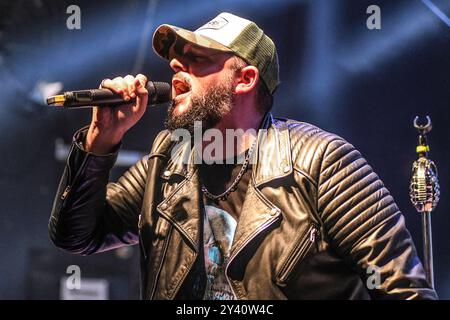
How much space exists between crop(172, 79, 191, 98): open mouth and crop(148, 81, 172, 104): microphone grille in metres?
0.05

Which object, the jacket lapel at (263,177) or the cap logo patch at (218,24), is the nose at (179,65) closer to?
the cap logo patch at (218,24)

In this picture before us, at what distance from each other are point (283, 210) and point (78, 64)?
1.67m

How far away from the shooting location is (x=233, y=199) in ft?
6.20

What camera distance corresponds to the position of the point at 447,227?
2.64 m

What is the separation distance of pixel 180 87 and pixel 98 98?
0.29m

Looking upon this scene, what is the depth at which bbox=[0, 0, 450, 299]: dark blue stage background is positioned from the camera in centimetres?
271

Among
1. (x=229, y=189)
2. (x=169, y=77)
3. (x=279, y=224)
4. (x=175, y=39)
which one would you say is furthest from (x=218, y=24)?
(x=169, y=77)

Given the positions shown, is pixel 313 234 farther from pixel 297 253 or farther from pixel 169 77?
pixel 169 77

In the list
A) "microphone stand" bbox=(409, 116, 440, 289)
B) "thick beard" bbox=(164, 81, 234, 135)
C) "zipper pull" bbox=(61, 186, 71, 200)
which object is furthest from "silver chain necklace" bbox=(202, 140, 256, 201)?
"microphone stand" bbox=(409, 116, 440, 289)

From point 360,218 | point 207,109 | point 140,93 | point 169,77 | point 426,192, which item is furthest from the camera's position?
point 169,77

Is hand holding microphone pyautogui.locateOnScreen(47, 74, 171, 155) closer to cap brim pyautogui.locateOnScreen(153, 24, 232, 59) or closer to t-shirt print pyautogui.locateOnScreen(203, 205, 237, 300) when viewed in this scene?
cap brim pyautogui.locateOnScreen(153, 24, 232, 59)

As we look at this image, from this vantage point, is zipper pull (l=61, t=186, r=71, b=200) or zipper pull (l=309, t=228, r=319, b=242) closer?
zipper pull (l=309, t=228, r=319, b=242)
